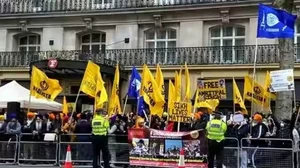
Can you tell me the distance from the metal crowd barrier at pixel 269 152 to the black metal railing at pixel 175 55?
36.8 feet

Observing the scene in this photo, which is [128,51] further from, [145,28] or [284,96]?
[284,96]

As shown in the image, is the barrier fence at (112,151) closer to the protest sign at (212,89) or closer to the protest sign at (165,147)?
the protest sign at (165,147)

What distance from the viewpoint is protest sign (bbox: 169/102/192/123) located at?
17.2m

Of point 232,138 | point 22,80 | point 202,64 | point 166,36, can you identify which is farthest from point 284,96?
point 22,80

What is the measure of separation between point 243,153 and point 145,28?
15.1 meters

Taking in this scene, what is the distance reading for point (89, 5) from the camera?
102 feet

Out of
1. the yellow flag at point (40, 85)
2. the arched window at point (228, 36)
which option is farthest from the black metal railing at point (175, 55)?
the yellow flag at point (40, 85)

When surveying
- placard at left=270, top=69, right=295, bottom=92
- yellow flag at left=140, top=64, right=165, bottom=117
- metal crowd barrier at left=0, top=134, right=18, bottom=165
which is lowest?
metal crowd barrier at left=0, top=134, right=18, bottom=165

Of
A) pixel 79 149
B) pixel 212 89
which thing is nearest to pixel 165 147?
pixel 79 149

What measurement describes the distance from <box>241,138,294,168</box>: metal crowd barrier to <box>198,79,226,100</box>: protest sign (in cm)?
405

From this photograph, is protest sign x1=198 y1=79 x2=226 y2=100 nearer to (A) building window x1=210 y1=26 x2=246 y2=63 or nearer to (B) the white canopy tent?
(B) the white canopy tent

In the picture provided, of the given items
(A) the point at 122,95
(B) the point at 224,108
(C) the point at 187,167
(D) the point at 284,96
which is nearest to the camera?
(C) the point at 187,167

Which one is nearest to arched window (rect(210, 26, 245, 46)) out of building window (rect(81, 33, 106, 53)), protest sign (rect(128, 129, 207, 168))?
building window (rect(81, 33, 106, 53))

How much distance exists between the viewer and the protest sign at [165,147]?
16.0 metres
